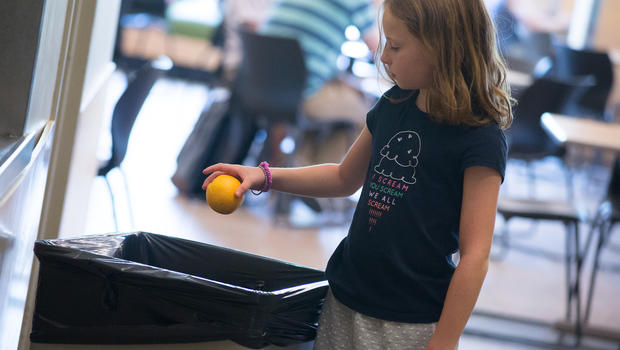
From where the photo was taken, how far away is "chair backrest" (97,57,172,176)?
2.35 meters

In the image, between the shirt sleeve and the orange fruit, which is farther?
the orange fruit

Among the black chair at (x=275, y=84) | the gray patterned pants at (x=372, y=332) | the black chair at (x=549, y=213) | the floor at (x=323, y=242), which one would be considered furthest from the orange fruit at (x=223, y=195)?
the black chair at (x=275, y=84)

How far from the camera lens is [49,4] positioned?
3.99ft

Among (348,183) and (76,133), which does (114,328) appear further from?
(76,133)

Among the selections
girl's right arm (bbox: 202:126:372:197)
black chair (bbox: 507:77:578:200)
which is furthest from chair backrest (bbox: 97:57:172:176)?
black chair (bbox: 507:77:578:200)

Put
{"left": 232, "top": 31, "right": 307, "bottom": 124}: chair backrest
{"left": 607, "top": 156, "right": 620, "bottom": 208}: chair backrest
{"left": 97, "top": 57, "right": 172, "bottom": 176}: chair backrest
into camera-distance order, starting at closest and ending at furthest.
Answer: {"left": 97, "top": 57, "right": 172, "bottom": 176}: chair backrest < {"left": 607, "top": 156, "right": 620, "bottom": 208}: chair backrest < {"left": 232, "top": 31, "right": 307, "bottom": 124}: chair backrest

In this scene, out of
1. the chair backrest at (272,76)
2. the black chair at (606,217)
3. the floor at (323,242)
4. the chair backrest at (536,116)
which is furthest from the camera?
the chair backrest at (536,116)

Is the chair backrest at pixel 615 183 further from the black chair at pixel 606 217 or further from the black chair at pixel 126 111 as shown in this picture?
the black chair at pixel 126 111

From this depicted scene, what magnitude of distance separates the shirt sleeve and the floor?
1.80 meters

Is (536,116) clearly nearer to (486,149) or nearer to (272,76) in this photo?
(272,76)

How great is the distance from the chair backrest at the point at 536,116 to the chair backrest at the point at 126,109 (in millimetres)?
2352

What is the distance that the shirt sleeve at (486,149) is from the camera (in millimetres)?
1069

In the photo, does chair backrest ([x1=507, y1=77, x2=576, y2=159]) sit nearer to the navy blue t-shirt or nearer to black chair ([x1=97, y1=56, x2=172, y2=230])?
black chair ([x1=97, y1=56, x2=172, y2=230])

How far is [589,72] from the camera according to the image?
19.9 ft
